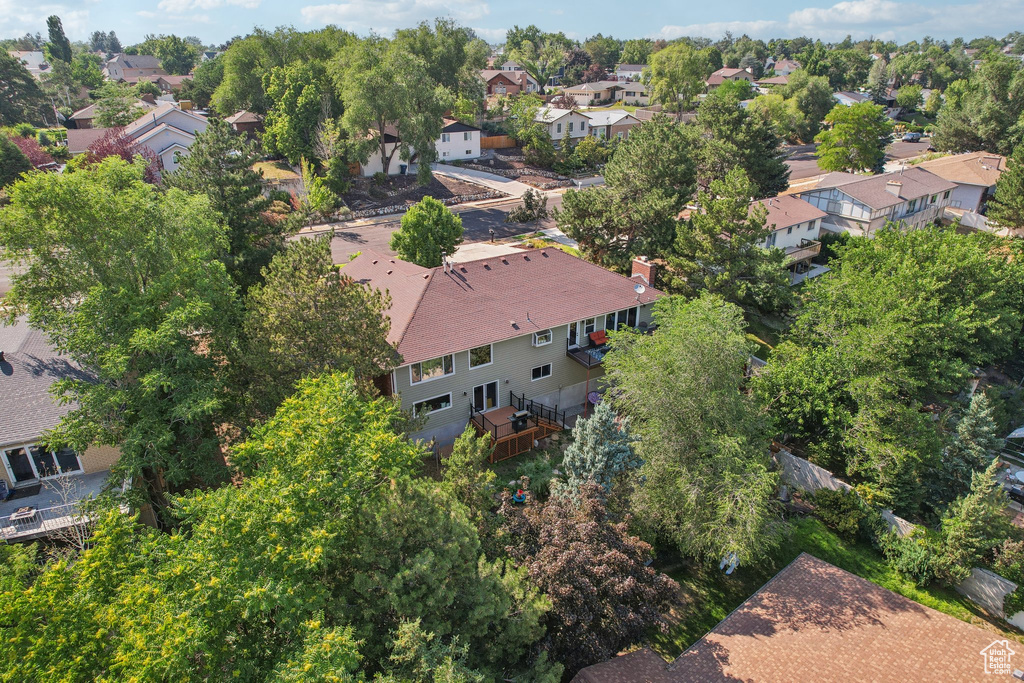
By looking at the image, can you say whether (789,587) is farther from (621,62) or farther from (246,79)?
(621,62)

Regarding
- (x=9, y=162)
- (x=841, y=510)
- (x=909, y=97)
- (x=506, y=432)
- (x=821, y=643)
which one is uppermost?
(x=909, y=97)

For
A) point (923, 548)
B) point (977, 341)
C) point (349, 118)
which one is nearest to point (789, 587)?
point (923, 548)

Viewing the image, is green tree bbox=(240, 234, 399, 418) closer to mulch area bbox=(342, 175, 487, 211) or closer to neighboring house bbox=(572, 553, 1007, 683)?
neighboring house bbox=(572, 553, 1007, 683)

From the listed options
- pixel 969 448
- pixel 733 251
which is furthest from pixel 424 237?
pixel 969 448

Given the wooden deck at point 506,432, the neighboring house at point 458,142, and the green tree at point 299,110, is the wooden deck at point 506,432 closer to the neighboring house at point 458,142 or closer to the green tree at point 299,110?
the green tree at point 299,110

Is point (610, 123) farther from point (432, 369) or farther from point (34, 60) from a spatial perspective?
point (34, 60)

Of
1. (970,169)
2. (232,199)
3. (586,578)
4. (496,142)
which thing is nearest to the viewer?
(586,578)

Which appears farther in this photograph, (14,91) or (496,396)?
(14,91)
